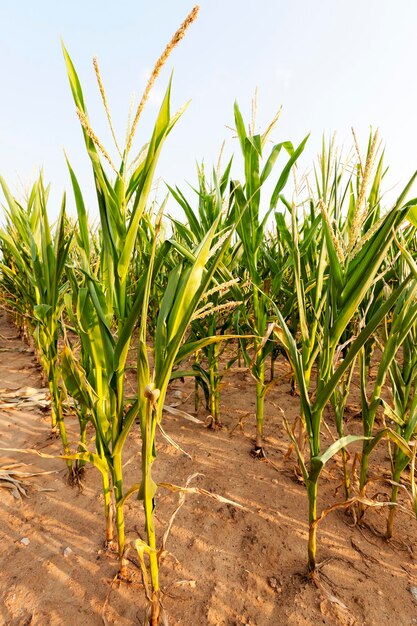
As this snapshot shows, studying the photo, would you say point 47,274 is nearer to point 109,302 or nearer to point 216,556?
point 109,302

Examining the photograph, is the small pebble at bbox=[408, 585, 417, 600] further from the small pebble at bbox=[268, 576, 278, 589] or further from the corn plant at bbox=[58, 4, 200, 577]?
the corn plant at bbox=[58, 4, 200, 577]

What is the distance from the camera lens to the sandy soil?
869mm

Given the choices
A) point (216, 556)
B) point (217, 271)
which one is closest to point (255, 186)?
point (217, 271)

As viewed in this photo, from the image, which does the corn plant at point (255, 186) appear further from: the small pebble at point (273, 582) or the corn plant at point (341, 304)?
the small pebble at point (273, 582)

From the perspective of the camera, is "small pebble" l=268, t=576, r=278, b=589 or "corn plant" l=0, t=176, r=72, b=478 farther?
"corn plant" l=0, t=176, r=72, b=478

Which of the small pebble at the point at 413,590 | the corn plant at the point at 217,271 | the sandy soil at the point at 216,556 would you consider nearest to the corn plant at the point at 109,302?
the sandy soil at the point at 216,556

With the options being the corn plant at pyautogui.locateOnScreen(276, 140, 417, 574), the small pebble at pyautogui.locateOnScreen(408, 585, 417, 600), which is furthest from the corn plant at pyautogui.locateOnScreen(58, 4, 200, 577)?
the small pebble at pyautogui.locateOnScreen(408, 585, 417, 600)

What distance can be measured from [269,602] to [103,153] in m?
1.20

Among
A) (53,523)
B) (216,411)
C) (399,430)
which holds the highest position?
(399,430)

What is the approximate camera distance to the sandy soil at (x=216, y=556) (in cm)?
87

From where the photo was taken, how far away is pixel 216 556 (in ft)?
3.37

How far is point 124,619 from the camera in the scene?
849 mm

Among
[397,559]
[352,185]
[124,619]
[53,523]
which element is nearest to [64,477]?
[53,523]

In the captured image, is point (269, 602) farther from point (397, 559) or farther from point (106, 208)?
point (106, 208)
